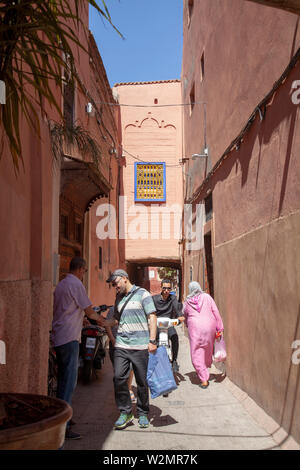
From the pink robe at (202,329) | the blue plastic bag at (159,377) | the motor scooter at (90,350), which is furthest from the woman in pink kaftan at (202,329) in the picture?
the blue plastic bag at (159,377)

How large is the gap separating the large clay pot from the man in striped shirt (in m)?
2.60

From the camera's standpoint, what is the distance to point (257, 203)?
5.31 meters

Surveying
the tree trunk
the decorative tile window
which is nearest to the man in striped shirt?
the tree trunk

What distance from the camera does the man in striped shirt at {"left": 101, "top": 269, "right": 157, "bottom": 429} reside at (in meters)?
4.66

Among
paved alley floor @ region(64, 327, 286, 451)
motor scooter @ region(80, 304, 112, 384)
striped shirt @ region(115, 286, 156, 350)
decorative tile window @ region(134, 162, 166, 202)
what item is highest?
decorative tile window @ region(134, 162, 166, 202)

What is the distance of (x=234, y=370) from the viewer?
6547 mm

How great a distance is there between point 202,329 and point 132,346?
2.39 metres

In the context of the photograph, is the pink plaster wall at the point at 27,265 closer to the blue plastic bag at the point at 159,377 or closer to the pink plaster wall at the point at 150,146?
the blue plastic bag at the point at 159,377

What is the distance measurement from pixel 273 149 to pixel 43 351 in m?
3.14

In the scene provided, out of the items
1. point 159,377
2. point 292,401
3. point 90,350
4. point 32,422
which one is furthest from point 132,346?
point 32,422

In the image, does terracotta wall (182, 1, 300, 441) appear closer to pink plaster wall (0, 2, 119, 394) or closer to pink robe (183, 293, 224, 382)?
pink robe (183, 293, 224, 382)

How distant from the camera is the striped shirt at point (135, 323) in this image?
4.73 meters

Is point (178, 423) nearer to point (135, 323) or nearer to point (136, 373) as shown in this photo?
point (136, 373)
